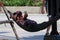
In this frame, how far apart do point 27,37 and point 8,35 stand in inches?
28.2

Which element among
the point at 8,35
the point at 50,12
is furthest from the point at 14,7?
the point at 50,12

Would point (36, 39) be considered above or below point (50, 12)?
below

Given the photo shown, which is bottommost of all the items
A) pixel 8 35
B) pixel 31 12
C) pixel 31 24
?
pixel 31 12

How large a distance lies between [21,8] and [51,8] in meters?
8.93

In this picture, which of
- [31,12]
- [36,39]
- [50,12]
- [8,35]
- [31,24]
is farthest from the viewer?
[31,12]

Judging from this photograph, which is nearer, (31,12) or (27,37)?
(27,37)

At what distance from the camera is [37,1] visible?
17750 mm

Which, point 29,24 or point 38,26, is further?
point 29,24

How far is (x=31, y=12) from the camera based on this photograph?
17188 millimetres

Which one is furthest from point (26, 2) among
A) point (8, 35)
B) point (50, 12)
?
point (50, 12)

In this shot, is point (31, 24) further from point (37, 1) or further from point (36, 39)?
point (37, 1)

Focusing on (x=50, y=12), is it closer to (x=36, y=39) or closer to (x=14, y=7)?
(x=36, y=39)

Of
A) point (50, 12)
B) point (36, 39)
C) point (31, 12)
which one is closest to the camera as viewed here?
point (50, 12)

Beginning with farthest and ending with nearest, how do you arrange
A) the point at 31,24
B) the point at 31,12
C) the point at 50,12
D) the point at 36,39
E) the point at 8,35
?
the point at 31,12 < the point at 8,35 < the point at 36,39 < the point at 50,12 < the point at 31,24
